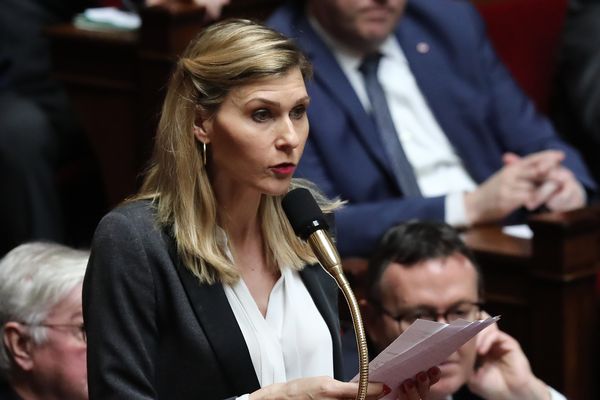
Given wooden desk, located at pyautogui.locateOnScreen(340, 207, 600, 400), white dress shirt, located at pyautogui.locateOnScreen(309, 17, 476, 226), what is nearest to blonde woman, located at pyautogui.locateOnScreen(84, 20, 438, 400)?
wooden desk, located at pyautogui.locateOnScreen(340, 207, 600, 400)

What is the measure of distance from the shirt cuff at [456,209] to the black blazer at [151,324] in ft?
3.30

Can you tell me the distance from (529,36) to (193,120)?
1.62 meters

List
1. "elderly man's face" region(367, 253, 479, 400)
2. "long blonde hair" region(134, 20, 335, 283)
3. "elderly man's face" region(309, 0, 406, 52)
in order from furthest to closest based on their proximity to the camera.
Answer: "elderly man's face" region(309, 0, 406, 52), "elderly man's face" region(367, 253, 479, 400), "long blonde hair" region(134, 20, 335, 283)

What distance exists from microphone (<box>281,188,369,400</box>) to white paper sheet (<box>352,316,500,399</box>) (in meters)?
0.04

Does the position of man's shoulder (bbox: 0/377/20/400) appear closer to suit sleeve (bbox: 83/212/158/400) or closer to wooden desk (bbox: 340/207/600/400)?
suit sleeve (bbox: 83/212/158/400)

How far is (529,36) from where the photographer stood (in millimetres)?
2729

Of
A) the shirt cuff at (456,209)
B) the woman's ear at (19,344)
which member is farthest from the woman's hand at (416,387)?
the shirt cuff at (456,209)

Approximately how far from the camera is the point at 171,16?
88.2 inches

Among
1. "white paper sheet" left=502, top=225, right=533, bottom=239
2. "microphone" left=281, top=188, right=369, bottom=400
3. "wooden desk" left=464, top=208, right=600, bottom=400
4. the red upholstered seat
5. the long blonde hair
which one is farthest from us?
the red upholstered seat

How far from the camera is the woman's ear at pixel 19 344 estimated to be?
1.52 meters

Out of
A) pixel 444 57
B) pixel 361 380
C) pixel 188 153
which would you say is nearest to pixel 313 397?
pixel 361 380

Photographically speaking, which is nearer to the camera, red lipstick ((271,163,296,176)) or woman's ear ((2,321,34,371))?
red lipstick ((271,163,296,176))

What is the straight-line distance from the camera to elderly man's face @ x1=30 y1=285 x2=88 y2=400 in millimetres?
1509

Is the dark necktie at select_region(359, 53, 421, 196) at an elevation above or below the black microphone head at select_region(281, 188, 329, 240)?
below
